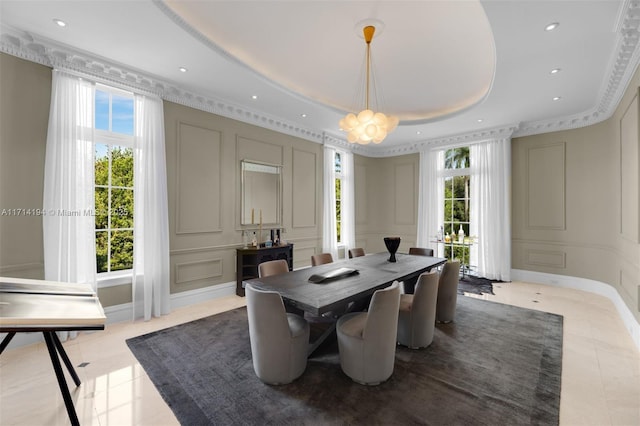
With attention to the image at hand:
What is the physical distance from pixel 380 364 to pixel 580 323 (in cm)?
313

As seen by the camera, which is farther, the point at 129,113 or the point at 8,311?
the point at 129,113

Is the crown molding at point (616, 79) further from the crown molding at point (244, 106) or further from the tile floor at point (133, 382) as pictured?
the tile floor at point (133, 382)

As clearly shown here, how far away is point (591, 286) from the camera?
4973 millimetres

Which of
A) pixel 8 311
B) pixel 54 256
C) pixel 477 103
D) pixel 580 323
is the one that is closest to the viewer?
pixel 8 311

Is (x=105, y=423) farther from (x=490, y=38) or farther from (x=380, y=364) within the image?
(x=490, y=38)

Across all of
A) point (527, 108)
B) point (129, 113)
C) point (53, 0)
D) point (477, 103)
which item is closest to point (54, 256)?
point (129, 113)

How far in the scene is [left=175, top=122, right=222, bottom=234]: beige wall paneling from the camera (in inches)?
163

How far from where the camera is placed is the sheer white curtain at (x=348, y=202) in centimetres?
694

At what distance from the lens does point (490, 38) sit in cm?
319

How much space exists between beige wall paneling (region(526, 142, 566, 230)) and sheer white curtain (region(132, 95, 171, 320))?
664cm

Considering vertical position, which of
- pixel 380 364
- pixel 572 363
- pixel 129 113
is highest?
pixel 129 113

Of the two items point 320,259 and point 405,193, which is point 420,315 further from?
point 405,193

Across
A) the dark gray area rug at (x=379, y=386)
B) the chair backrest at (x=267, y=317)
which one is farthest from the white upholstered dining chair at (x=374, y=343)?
the chair backrest at (x=267, y=317)

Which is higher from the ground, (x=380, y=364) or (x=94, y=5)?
(x=94, y=5)
